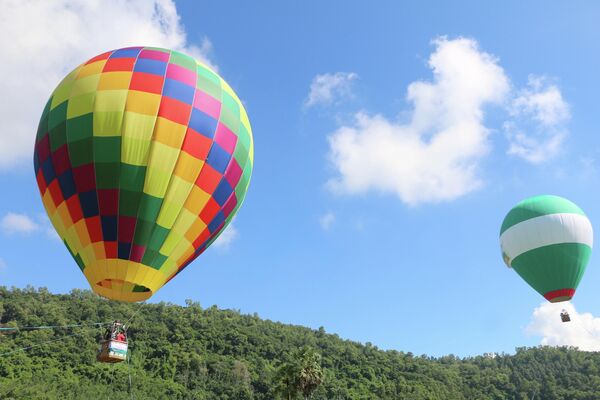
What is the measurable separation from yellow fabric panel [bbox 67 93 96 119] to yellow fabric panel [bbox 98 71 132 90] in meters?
0.43

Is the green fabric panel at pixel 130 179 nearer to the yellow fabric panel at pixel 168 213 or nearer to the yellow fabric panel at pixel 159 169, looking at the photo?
the yellow fabric panel at pixel 159 169

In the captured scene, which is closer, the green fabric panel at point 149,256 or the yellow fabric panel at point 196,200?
the green fabric panel at point 149,256

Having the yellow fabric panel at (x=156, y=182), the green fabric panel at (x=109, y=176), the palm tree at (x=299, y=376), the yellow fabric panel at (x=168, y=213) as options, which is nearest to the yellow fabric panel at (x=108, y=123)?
the green fabric panel at (x=109, y=176)

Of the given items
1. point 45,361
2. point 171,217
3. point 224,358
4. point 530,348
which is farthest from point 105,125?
point 530,348

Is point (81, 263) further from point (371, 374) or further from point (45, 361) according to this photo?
point (371, 374)

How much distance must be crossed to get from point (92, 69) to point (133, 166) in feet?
11.8

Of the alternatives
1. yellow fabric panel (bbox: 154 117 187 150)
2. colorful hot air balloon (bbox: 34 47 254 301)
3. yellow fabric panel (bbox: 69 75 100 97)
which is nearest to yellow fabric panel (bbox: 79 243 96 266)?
colorful hot air balloon (bbox: 34 47 254 301)

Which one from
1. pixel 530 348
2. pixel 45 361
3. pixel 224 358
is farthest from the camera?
pixel 530 348

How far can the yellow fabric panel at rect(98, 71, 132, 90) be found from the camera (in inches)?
592

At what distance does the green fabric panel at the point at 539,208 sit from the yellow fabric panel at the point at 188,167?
745 inches

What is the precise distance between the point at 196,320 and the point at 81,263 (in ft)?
373

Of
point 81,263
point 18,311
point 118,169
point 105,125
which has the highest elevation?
point 18,311

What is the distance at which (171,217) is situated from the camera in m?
14.7

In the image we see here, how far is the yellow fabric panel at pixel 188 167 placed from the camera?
14738mm
